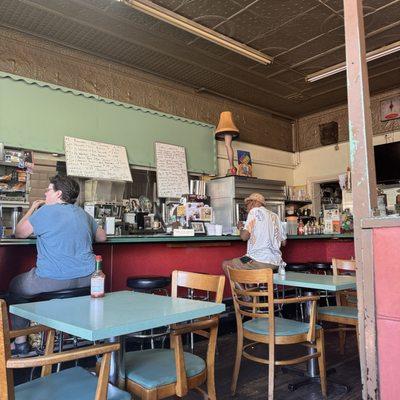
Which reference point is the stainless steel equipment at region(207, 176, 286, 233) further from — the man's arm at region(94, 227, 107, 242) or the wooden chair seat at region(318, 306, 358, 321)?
the man's arm at region(94, 227, 107, 242)

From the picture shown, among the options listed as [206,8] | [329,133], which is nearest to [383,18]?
[206,8]

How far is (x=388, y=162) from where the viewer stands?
23.5 ft

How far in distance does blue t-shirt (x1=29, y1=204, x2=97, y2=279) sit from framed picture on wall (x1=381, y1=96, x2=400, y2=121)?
260 inches

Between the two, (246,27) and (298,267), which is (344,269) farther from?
(246,27)

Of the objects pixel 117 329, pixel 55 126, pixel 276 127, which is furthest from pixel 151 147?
pixel 117 329

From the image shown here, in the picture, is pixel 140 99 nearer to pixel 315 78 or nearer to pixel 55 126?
pixel 55 126

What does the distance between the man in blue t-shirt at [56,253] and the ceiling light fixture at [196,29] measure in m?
2.62

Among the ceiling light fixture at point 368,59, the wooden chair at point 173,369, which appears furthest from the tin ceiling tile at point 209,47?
the wooden chair at point 173,369

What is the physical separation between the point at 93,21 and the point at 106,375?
467 cm

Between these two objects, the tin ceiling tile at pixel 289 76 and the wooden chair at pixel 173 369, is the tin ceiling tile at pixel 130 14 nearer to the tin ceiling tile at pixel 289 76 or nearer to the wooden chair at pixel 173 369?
the tin ceiling tile at pixel 289 76

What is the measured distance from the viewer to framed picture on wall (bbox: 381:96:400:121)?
24.0 feet

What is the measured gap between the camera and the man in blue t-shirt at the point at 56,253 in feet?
9.00

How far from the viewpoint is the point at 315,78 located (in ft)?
20.8

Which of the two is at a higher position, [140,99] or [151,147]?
[140,99]
